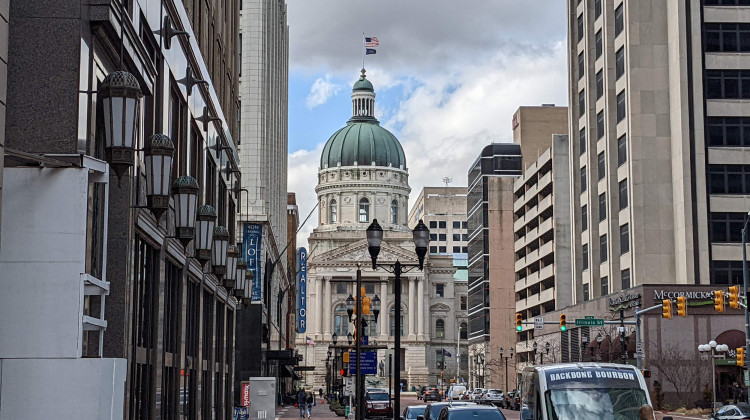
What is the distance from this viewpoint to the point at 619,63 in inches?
3130

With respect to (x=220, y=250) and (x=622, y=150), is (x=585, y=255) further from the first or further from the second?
(x=220, y=250)

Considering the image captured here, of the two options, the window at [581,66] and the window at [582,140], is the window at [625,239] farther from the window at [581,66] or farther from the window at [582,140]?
the window at [581,66]

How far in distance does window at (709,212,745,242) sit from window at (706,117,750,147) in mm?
4523

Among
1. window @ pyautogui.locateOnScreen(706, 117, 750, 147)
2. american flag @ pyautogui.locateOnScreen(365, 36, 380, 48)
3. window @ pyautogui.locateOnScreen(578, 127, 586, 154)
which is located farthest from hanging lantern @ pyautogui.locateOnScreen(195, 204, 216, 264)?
american flag @ pyautogui.locateOnScreen(365, 36, 380, 48)

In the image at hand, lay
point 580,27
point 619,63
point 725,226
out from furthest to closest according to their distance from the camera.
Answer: point 580,27 < point 619,63 < point 725,226

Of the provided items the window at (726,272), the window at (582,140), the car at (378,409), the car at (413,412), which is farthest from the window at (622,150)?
the car at (413,412)

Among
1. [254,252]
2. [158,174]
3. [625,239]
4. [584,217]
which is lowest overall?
[158,174]

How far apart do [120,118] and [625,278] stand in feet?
228

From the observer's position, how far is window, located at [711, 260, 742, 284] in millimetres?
72125

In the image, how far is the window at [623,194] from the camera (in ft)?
256

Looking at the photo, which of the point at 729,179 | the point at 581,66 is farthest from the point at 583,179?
the point at 729,179

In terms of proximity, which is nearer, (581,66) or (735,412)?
(735,412)

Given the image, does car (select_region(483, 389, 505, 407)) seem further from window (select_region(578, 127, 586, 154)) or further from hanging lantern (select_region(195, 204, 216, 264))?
hanging lantern (select_region(195, 204, 216, 264))

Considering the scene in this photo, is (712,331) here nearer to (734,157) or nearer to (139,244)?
(734,157)
